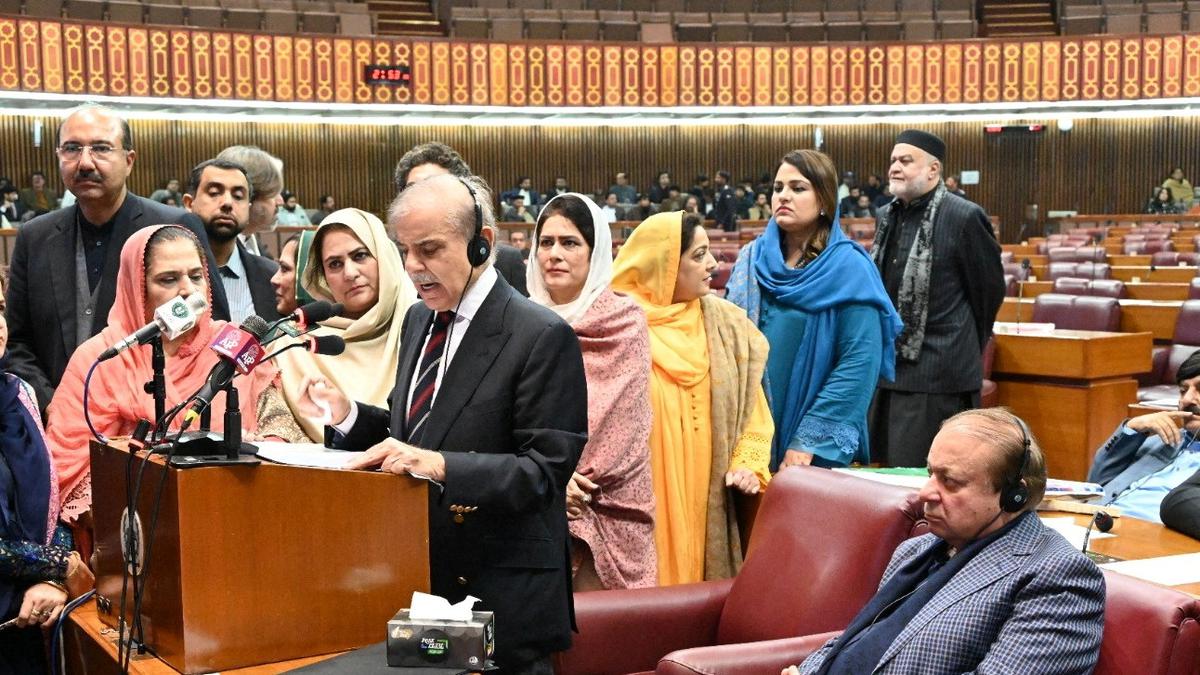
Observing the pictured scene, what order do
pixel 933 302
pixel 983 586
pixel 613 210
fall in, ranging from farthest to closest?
1. pixel 613 210
2. pixel 933 302
3. pixel 983 586

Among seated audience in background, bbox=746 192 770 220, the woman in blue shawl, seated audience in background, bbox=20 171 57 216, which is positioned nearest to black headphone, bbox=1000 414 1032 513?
the woman in blue shawl

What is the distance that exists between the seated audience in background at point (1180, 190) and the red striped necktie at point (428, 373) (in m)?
17.5

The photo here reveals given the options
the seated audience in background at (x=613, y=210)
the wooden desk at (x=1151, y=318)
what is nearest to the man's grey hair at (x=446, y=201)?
the wooden desk at (x=1151, y=318)

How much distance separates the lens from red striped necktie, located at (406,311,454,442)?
2035mm

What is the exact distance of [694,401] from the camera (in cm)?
306

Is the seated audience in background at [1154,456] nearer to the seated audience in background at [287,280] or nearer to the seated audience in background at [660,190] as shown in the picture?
the seated audience in background at [287,280]

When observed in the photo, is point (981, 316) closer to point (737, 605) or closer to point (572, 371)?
point (737, 605)

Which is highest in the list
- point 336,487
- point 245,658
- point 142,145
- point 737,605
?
point 142,145

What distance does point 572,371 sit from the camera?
1993 mm

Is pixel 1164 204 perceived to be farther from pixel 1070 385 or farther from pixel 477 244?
pixel 477 244

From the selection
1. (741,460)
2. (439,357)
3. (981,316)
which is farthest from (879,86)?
(439,357)

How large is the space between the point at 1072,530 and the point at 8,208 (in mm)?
11289

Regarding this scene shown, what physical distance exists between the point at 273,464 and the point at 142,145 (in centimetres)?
1451

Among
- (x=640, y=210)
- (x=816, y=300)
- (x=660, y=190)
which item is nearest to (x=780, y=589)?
(x=816, y=300)
